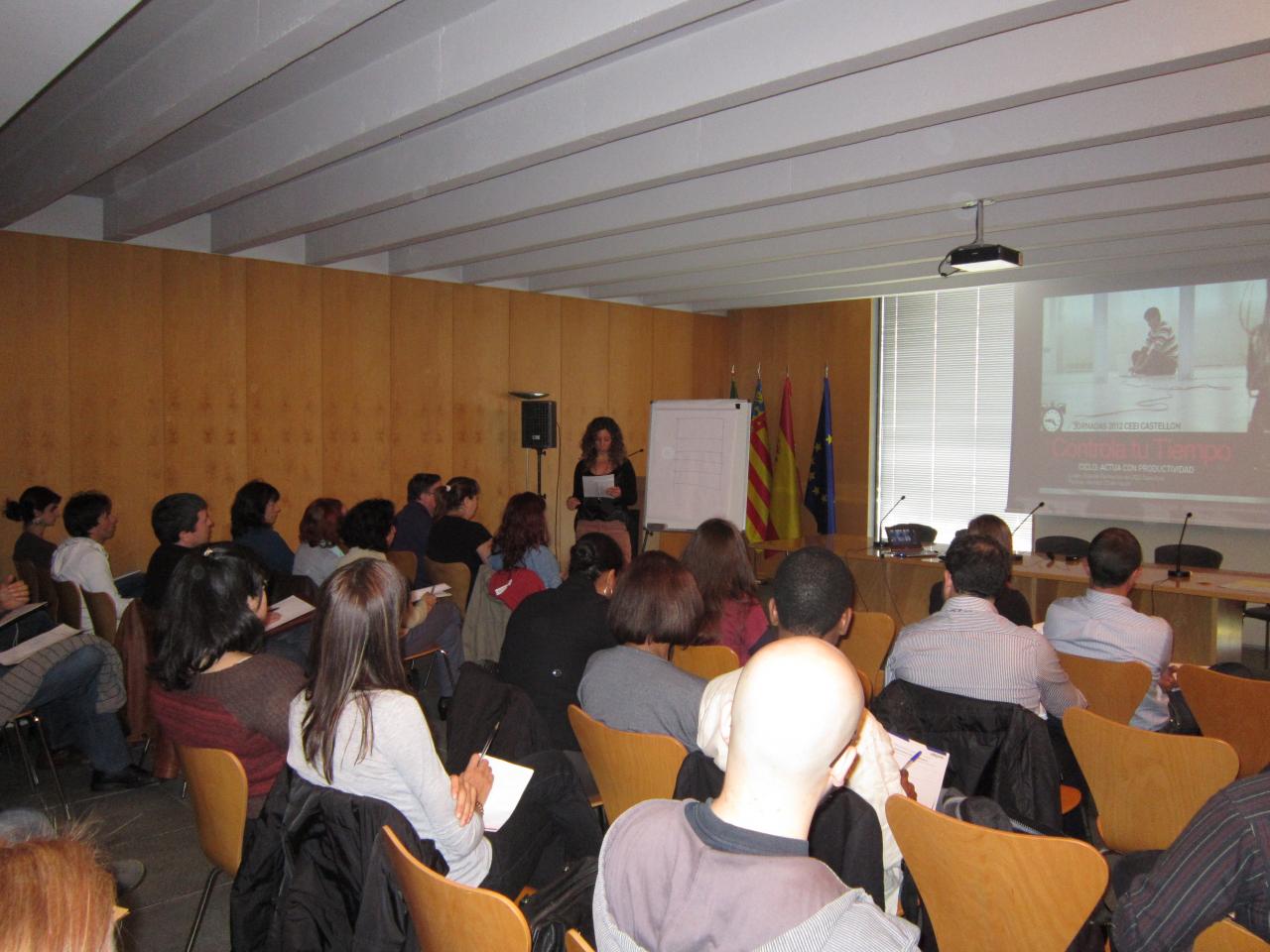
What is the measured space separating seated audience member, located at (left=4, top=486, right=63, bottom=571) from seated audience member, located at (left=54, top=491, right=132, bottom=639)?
38 centimetres

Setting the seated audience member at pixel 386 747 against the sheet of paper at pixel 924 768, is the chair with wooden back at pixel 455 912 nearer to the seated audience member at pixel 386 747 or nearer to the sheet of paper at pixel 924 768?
the seated audience member at pixel 386 747

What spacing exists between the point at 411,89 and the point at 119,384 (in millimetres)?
3958

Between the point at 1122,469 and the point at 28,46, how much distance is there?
7.81 meters


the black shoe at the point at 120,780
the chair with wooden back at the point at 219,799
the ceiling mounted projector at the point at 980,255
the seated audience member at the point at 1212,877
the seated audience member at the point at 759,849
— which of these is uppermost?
the ceiling mounted projector at the point at 980,255

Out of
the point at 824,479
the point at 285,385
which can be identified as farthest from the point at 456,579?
the point at 824,479

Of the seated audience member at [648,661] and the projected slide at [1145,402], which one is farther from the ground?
the projected slide at [1145,402]

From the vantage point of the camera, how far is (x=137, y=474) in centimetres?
671

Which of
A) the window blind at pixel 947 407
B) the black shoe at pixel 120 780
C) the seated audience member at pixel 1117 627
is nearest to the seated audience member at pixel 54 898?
the seated audience member at pixel 1117 627

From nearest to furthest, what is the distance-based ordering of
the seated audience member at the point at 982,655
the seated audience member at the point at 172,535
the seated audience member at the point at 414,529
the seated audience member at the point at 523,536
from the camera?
the seated audience member at the point at 982,655 < the seated audience member at the point at 172,535 < the seated audience member at the point at 523,536 < the seated audience member at the point at 414,529

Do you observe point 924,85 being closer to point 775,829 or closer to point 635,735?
point 635,735

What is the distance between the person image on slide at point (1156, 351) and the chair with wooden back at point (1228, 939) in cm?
685

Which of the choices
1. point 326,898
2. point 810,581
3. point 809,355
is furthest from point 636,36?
point 809,355

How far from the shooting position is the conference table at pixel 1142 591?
5523mm

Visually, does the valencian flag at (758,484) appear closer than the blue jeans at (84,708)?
No
